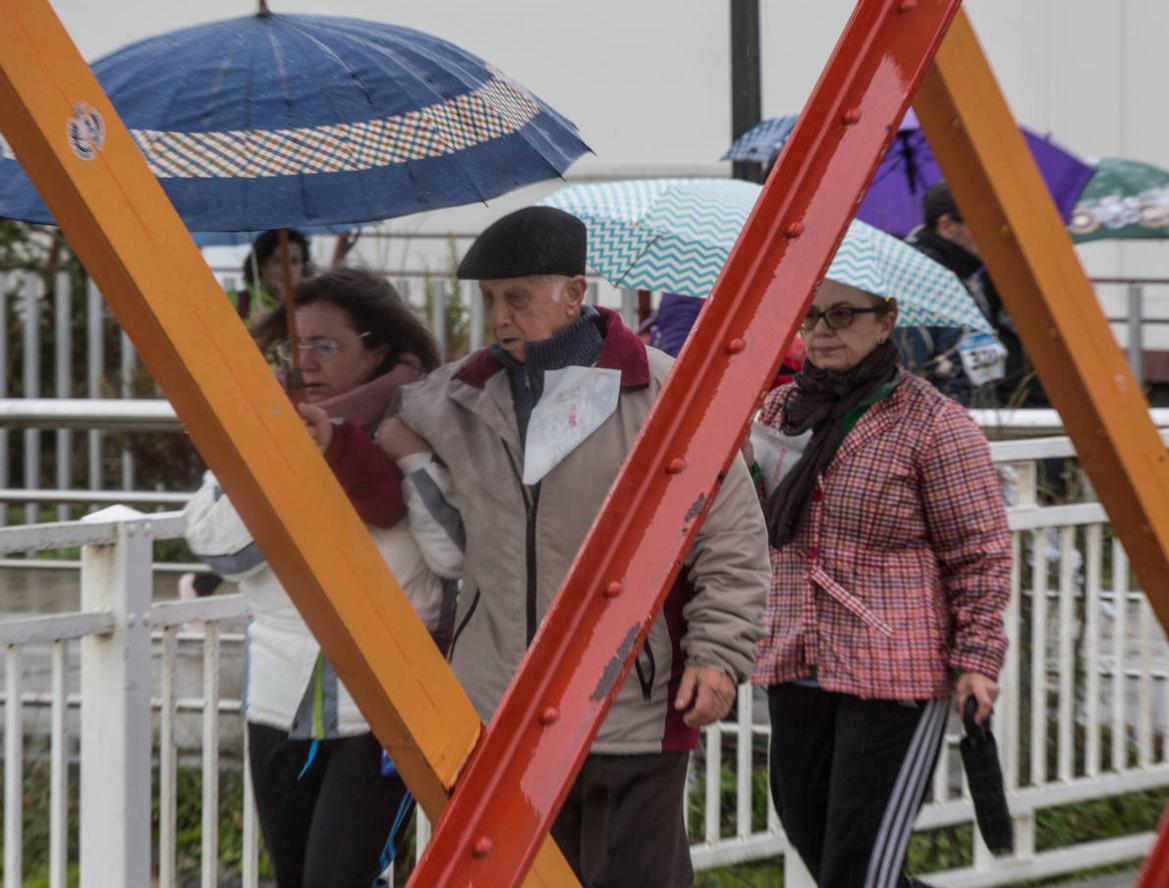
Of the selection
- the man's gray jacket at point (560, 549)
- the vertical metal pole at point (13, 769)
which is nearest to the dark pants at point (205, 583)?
the vertical metal pole at point (13, 769)

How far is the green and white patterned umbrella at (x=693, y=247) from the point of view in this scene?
3.95m

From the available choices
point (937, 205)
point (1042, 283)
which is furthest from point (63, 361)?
point (1042, 283)

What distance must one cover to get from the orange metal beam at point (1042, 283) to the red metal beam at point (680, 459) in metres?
0.21

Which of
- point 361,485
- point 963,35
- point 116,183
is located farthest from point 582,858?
point 116,183

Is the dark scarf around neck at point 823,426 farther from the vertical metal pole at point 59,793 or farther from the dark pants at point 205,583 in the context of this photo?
the dark pants at point 205,583

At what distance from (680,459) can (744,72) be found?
3.98 meters

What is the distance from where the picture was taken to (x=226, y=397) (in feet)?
4.84

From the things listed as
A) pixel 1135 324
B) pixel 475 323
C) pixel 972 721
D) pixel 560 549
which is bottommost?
pixel 972 721

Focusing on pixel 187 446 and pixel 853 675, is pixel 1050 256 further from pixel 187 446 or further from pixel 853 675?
pixel 187 446

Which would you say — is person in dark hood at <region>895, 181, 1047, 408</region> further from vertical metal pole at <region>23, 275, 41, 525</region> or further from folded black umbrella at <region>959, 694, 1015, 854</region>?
vertical metal pole at <region>23, 275, 41, 525</region>

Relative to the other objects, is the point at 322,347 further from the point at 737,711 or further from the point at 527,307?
the point at 737,711

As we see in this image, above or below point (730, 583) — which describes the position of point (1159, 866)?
below

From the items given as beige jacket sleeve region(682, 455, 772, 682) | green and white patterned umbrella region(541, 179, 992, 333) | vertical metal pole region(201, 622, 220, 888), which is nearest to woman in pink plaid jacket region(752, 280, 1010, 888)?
green and white patterned umbrella region(541, 179, 992, 333)

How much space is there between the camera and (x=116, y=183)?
56.4 inches
